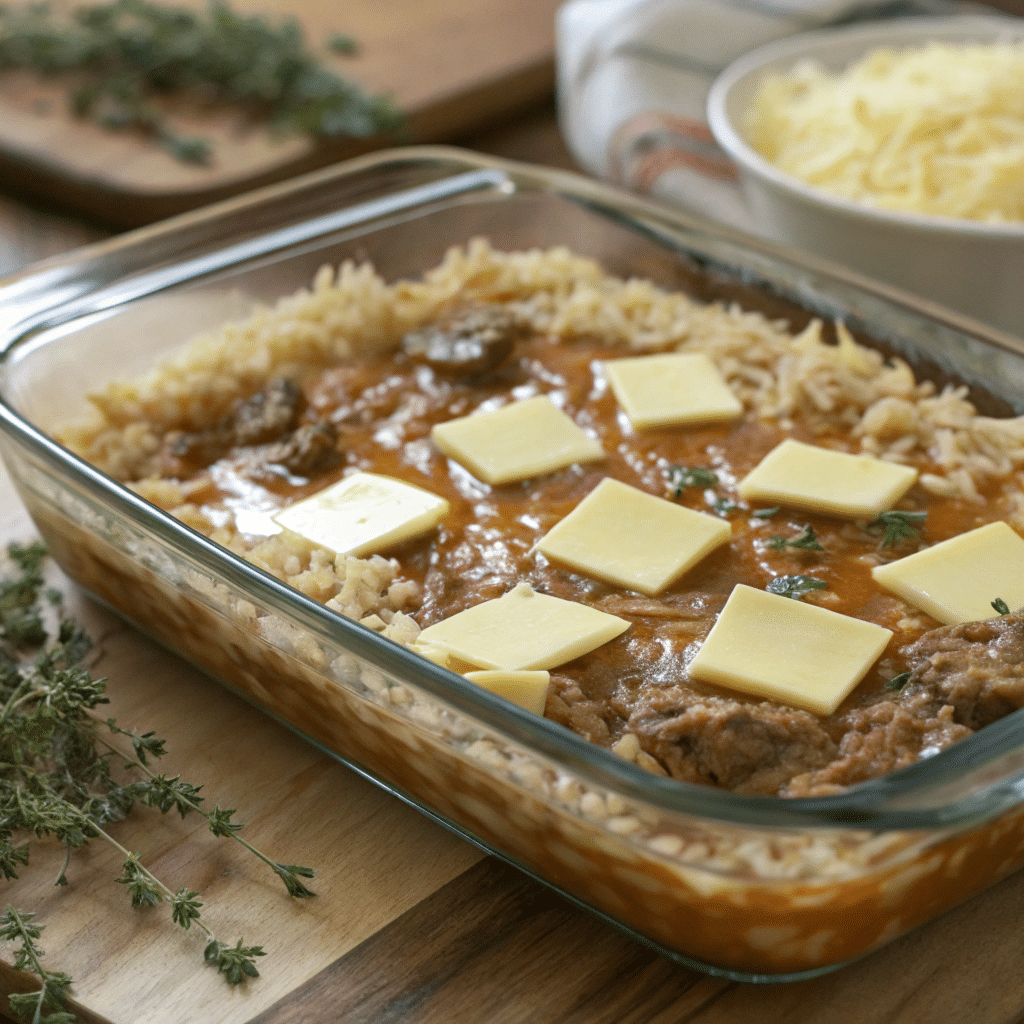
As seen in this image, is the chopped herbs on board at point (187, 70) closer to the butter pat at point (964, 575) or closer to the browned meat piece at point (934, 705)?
the butter pat at point (964, 575)

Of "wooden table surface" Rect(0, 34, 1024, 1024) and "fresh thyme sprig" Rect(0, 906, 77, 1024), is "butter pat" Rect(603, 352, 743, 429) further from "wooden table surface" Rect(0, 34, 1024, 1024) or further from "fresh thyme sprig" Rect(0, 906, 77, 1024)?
"fresh thyme sprig" Rect(0, 906, 77, 1024)

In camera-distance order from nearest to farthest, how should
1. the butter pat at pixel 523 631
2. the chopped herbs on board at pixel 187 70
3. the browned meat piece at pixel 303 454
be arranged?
the butter pat at pixel 523 631 → the browned meat piece at pixel 303 454 → the chopped herbs on board at pixel 187 70

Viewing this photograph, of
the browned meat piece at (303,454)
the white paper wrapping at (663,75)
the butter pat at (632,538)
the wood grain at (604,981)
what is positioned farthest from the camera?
the white paper wrapping at (663,75)

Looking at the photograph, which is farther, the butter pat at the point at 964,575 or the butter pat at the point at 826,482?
the butter pat at the point at 826,482

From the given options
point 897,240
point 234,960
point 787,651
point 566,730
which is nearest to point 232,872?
point 234,960

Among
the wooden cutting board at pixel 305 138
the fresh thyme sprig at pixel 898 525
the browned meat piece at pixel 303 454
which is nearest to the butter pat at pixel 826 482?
the fresh thyme sprig at pixel 898 525

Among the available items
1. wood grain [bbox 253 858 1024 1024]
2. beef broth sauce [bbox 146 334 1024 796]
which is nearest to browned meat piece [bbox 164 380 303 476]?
Answer: beef broth sauce [bbox 146 334 1024 796]
